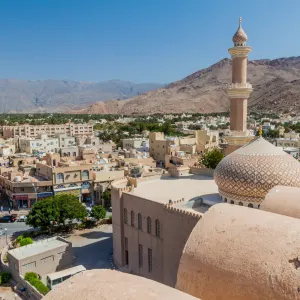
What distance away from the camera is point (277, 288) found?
11.8ft

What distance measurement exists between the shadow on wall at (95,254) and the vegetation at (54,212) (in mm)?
1793

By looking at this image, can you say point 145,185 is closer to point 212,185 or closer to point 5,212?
point 212,185

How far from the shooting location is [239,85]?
20.6 m

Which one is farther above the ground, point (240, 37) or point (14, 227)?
point (240, 37)

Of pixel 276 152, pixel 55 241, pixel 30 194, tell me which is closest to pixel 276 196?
pixel 276 152

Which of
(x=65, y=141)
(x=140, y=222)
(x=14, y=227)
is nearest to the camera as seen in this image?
(x=140, y=222)

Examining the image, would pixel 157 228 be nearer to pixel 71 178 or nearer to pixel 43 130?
pixel 71 178

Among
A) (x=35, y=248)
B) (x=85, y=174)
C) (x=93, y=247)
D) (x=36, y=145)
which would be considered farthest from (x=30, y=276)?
(x=36, y=145)

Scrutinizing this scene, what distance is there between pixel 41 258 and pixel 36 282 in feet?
6.19

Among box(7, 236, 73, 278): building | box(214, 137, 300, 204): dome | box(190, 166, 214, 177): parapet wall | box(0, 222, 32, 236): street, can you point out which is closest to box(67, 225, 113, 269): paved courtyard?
box(7, 236, 73, 278): building

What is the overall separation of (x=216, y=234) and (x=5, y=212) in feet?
86.0

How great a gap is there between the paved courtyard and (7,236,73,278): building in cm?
84

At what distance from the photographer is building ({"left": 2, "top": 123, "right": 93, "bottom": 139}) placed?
64.5 m

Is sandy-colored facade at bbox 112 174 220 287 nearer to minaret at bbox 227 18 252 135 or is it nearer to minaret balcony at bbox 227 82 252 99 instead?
minaret at bbox 227 18 252 135
